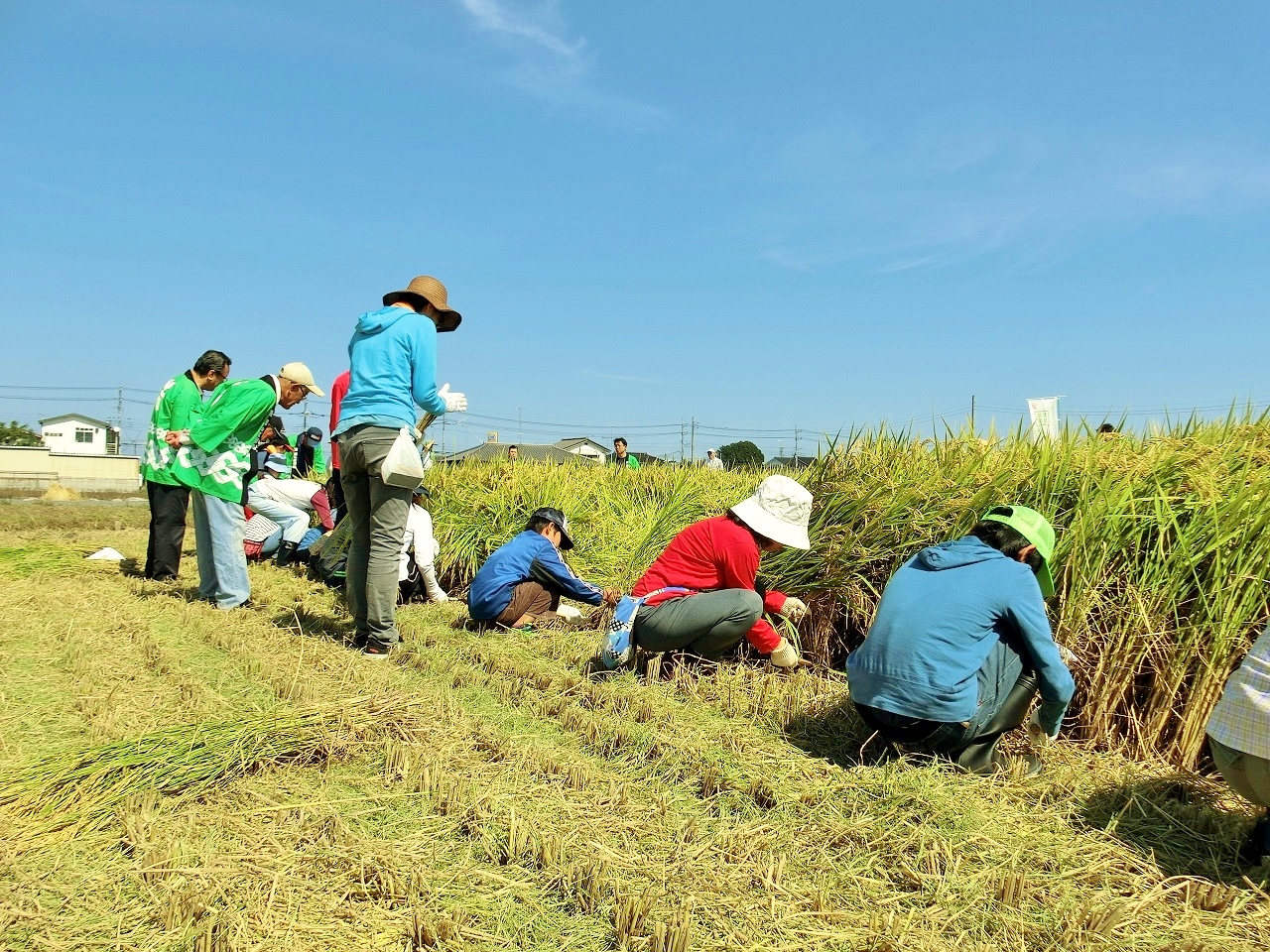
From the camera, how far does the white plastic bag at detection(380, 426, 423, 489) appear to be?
4.49 m

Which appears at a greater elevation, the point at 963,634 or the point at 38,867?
the point at 963,634

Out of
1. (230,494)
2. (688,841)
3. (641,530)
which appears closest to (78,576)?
(230,494)

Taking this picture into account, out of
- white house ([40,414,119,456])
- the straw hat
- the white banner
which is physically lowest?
white house ([40,414,119,456])

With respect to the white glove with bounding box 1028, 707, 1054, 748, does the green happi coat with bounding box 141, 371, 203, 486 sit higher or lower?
higher

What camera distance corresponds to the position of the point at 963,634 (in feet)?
9.77

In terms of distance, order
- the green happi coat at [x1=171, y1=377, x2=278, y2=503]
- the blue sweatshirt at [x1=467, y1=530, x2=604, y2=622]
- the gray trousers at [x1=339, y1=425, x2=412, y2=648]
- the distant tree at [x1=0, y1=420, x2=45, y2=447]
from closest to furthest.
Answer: the gray trousers at [x1=339, y1=425, x2=412, y2=648]
the blue sweatshirt at [x1=467, y1=530, x2=604, y2=622]
the green happi coat at [x1=171, y1=377, x2=278, y2=503]
the distant tree at [x1=0, y1=420, x2=45, y2=447]

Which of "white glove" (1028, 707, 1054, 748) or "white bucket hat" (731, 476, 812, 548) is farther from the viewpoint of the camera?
"white bucket hat" (731, 476, 812, 548)

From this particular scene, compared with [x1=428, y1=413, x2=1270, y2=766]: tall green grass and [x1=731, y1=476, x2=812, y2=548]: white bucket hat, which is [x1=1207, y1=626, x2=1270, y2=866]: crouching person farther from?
[x1=731, y1=476, x2=812, y2=548]: white bucket hat

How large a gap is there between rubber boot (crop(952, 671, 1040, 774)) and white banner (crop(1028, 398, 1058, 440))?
1.89 meters

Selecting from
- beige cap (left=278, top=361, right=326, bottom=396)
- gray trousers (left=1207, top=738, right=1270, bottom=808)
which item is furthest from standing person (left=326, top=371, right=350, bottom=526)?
gray trousers (left=1207, top=738, right=1270, bottom=808)

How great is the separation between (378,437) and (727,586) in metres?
2.00

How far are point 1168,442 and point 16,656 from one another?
569 centimetres

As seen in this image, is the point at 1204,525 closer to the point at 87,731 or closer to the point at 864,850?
the point at 864,850

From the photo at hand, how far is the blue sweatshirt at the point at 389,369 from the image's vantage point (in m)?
4.72
